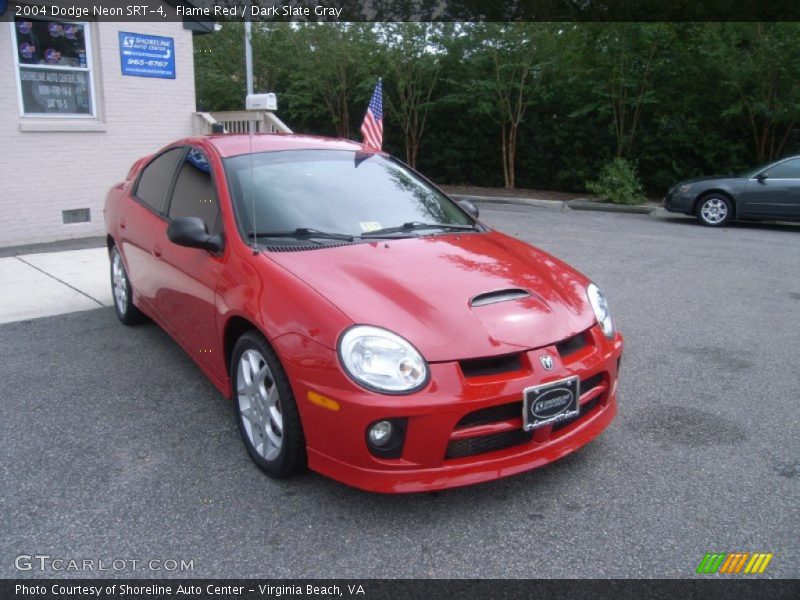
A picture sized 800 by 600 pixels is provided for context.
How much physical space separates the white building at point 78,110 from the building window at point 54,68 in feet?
0.04

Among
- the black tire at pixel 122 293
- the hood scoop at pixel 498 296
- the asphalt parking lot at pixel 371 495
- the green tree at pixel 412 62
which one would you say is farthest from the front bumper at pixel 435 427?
the green tree at pixel 412 62

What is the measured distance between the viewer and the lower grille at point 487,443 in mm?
2893

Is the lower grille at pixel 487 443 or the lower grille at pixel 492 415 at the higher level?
the lower grille at pixel 492 415

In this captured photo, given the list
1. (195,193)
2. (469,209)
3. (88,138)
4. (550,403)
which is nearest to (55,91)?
(88,138)

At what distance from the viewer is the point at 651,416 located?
4.05m

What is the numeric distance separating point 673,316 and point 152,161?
451 centimetres

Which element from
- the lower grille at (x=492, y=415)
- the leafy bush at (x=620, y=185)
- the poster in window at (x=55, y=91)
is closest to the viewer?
the lower grille at (x=492, y=415)

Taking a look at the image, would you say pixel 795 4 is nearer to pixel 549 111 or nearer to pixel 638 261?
pixel 549 111

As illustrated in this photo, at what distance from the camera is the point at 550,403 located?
9.81 feet

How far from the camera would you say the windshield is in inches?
150

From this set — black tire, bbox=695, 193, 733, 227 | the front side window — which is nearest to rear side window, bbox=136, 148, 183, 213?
black tire, bbox=695, 193, 733, 227

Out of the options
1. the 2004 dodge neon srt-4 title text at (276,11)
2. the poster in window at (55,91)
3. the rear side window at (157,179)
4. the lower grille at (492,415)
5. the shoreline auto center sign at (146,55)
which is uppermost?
the 2004 dodge neon srt-4 title text at (276,11)

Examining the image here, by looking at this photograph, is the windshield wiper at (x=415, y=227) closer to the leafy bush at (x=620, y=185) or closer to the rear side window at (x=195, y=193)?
the rear side window at (x=195, y=193)

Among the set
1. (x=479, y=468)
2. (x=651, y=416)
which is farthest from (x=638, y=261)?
(x=479, y=468)
